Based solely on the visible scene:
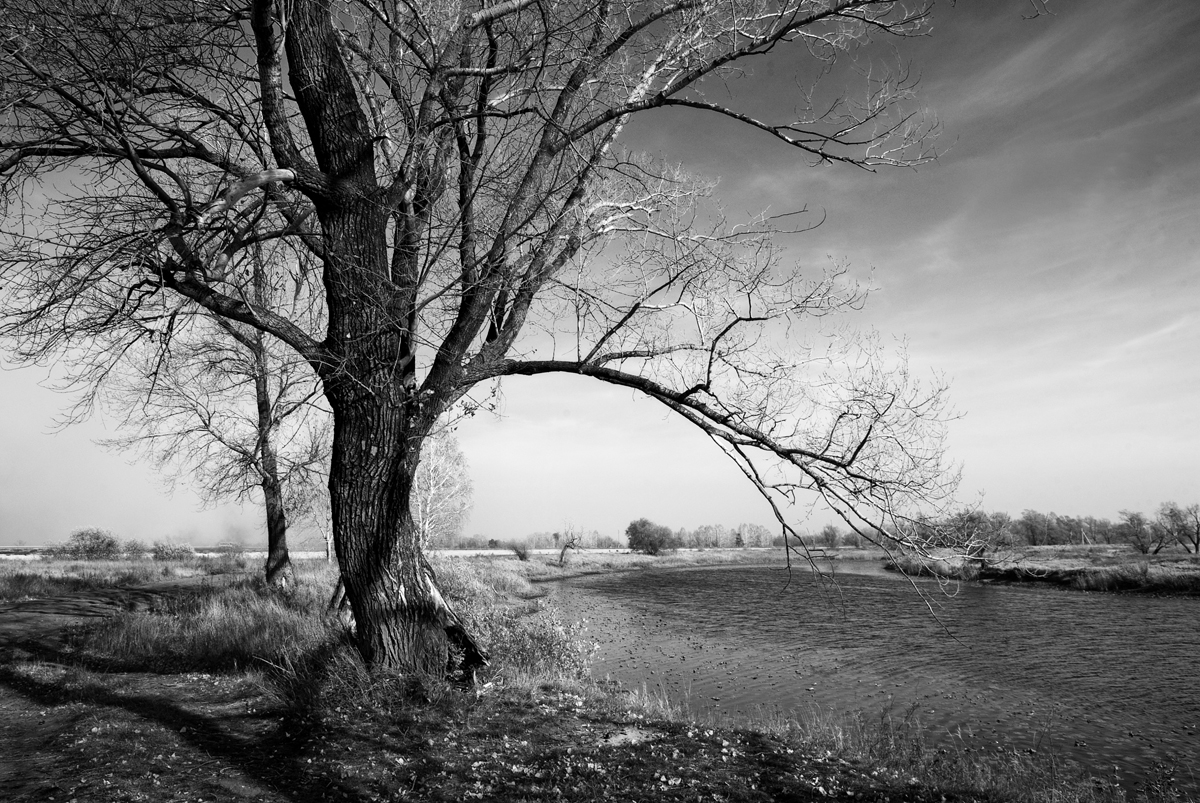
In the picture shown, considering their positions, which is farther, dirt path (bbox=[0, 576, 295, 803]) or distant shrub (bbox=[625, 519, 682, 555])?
distant shrub (bbox=[625, 519, 682, 555])

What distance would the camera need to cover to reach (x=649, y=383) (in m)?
6.52

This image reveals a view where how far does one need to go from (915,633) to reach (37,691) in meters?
19.9

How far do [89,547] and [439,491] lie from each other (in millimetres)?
23932

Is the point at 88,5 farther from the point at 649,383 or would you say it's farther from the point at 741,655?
the point at 741,655

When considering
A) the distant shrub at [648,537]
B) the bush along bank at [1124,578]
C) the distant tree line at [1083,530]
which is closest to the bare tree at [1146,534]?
the distant tree line at [1083,530]

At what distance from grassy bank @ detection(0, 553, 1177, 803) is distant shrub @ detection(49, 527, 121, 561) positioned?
121 ft

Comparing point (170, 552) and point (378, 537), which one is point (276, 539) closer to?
point (378, 537)

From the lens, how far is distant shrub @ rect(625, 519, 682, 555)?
7981 centimetres

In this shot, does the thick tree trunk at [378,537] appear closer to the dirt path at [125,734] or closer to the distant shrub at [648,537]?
the dirt path at [125,734]

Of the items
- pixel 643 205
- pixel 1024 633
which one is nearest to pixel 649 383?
pixel 643 205

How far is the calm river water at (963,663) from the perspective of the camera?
34.5 feet

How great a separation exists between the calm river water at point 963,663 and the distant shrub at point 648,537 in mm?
52734

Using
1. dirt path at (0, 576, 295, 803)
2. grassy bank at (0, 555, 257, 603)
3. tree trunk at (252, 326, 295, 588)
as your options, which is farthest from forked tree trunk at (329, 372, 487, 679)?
grassy bank at (0, 555, 257, 603)

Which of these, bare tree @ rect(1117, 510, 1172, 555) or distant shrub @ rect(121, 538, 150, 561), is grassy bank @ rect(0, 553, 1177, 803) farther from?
bare tree @ rect(1117, 510, 1172, 555)
